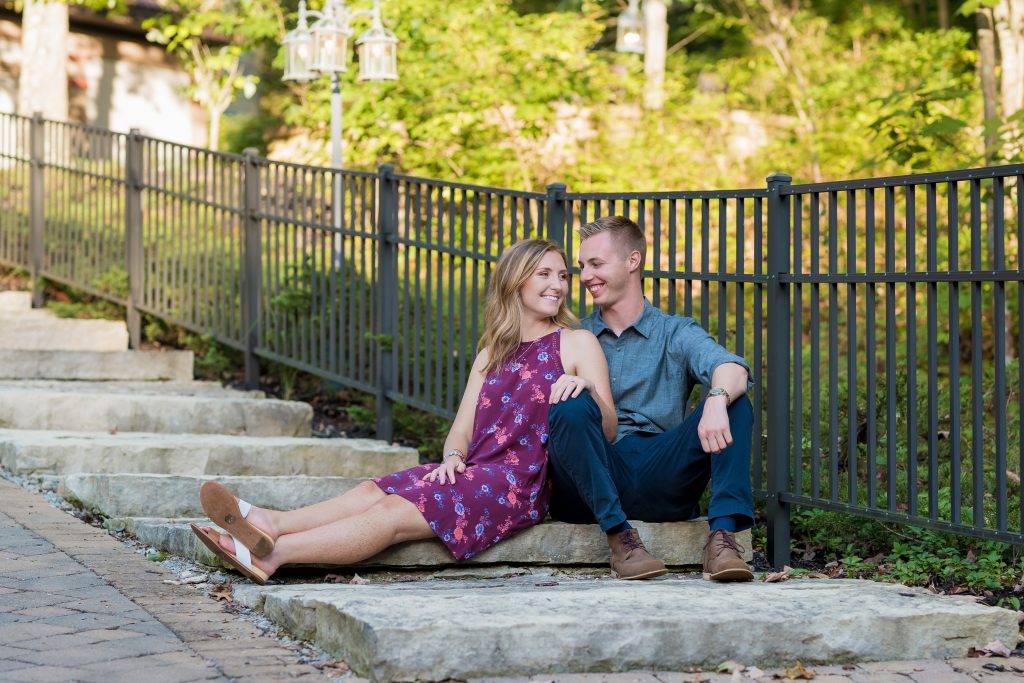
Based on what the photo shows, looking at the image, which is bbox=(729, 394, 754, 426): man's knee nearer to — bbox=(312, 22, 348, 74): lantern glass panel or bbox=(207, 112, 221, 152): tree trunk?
bbox=(312, 22, 348, 74): lantern glass panel

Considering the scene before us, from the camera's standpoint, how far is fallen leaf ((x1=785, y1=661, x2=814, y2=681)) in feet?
11.2

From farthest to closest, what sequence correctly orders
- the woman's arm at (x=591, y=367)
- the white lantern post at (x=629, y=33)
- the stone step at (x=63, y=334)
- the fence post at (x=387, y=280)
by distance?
the white lantern post at (x=629, y=33) < the stone step at (x=63, y=334) < the fence post at (x=387, y=280) < the woman's arm at (x=591, y=367)

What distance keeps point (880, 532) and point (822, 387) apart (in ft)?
10.0

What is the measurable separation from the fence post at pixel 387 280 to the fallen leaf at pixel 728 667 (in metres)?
3.79

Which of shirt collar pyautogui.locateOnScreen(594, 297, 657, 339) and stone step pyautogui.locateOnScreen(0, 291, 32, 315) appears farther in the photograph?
stone step pyautogui.locateOnScreen(0, 291, 32, 315)

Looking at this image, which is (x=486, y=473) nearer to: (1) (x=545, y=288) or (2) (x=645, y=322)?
(1) (x=545, y=288)

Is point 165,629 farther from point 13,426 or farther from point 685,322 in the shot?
point 13,426

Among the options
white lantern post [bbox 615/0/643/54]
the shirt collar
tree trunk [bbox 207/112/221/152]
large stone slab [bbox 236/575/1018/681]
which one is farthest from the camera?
tree trunk [bbox 207/112/221/152]

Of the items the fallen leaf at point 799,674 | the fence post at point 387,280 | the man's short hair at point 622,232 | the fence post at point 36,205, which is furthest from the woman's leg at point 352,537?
the fence post at point 36,205

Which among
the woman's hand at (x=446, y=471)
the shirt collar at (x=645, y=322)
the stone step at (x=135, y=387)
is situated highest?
the shirt collar at (x=645, y=322)

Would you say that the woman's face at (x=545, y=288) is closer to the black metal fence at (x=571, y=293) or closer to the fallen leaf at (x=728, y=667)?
the black metal fence at (x=571, y=293)

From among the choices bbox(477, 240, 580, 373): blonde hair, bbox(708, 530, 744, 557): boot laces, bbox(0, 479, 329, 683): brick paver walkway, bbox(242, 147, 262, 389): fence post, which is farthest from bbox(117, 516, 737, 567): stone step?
bbox(242, 147, 262, 389): fence post

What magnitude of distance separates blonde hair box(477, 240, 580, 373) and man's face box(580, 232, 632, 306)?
137mm

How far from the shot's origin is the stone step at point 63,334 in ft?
29.7
